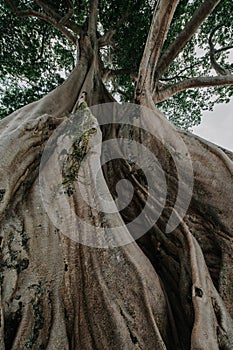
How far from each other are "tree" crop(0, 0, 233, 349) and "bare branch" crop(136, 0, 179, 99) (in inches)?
0.7

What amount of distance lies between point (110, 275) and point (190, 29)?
290 cm

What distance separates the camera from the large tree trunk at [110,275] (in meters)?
1.08

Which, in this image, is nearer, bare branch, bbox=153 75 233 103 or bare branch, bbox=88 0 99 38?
bare branch, bbox=153 75 233 103

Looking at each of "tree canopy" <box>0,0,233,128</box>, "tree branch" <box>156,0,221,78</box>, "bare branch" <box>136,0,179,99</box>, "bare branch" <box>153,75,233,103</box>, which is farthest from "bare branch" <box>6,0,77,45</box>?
"bare branch" <box>136,0,179,99</box>

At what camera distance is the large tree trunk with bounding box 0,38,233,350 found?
1.08 metres

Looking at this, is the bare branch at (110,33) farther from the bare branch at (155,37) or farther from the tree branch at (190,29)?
the bare branch at (155,37)

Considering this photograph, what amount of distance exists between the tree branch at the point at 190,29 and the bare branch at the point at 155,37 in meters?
0.61

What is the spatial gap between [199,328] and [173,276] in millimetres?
442

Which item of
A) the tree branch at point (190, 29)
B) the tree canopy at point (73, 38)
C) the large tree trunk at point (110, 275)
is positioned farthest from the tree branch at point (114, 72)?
the large tree trunk at point (110, 275)

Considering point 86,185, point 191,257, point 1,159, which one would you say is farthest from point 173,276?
point 1,159

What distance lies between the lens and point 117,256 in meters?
1.25

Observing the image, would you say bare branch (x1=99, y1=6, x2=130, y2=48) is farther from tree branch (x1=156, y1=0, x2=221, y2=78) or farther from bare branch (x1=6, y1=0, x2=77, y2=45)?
tree branch (x1=156, y1=0, x2=221, y2=78)

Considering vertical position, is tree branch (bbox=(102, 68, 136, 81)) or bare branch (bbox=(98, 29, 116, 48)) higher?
bare branch (bbox=(98, 29, 116, 48))

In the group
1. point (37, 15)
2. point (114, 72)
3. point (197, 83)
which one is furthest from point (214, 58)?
point (37, 15)
